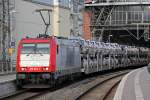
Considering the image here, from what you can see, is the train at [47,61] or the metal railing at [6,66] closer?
the train at [47,61]

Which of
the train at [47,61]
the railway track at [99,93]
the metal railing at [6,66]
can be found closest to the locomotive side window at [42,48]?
the train at [47,61]

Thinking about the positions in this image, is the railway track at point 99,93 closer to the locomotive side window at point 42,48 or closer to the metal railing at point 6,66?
the locomotive side window at point 42,48

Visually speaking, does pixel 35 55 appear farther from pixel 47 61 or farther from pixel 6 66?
pixel 6 66

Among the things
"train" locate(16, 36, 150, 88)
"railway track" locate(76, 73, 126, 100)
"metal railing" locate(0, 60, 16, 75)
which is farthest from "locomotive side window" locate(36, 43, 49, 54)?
"metal railing" locate(0, 60, 16, 75)

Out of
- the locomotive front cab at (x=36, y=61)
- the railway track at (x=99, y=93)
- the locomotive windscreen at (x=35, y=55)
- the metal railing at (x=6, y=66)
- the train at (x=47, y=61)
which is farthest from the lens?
the metal railing at (x=6, y=66)

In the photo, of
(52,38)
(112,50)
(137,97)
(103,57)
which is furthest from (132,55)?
(137,97)

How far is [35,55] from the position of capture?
28.4 metres

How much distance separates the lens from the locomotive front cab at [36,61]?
27531 millimetres

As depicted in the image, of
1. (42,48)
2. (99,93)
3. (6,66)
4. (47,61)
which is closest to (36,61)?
(47,61)

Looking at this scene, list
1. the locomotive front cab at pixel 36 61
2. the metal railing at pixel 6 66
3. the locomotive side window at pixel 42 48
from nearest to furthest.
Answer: the locomotive front cab at pixel 36 61
the locomotive side window at pixel 42 48
the metal railing at pixel 6 66

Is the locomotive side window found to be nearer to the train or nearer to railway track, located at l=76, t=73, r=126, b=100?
the train

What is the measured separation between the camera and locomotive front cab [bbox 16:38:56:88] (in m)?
27.5

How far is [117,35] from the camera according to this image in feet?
391

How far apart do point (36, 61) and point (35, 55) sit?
41 centimetres
